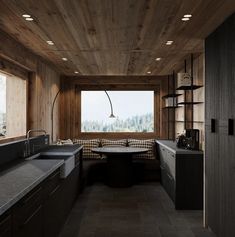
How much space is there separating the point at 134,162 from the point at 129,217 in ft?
7.98

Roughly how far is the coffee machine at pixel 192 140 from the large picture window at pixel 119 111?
9.37 feet

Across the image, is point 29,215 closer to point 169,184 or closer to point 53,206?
point 53,206

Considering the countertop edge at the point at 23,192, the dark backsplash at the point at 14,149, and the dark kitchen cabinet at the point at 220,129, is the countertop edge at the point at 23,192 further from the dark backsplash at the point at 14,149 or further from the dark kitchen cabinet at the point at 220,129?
the dark kitchen cabinet at the point at 220,129

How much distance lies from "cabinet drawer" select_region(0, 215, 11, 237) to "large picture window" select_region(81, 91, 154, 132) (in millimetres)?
6089

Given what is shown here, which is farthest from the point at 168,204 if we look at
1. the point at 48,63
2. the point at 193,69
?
the point at 48,63

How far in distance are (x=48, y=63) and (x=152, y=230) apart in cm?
371

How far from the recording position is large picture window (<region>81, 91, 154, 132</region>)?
7.95m

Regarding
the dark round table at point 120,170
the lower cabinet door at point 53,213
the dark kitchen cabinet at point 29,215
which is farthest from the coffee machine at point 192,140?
the dark kitchen cabinet at point 29,215

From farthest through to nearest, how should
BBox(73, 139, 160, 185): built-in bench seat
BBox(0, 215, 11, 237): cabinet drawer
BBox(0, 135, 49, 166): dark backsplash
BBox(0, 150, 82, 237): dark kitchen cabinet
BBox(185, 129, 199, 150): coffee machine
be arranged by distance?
BBox(73, 139, 160, 185): built-in bench seat, BBox(185, 129, 199, 150): coffee machine, BBox(0, 135, 49, 166): dark backsplash, BBox(0, 150, 82, 237): dark kitchen cabinet, BBox(0, 215, 11, 237): cabinet drawer

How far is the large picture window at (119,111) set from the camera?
7949 millimetres

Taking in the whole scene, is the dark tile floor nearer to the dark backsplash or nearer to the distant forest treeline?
the dark backsplash

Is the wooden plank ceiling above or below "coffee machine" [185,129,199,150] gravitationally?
above

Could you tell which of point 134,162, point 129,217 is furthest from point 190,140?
point 134,162

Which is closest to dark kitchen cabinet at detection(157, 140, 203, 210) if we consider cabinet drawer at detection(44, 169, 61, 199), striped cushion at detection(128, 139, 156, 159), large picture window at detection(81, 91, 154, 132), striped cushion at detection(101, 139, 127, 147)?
cabinet drawer at detection(44, 169, 61, 199)
